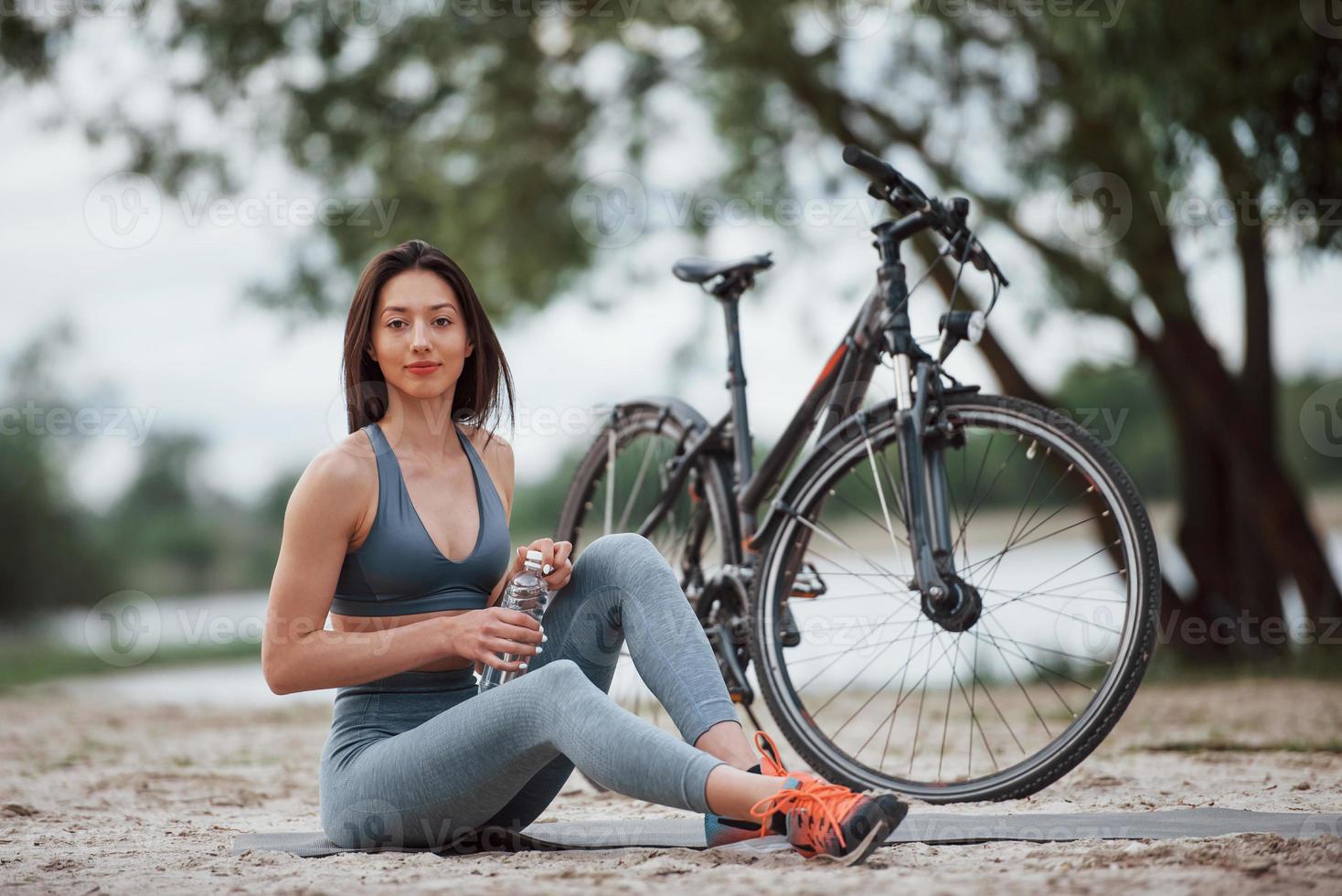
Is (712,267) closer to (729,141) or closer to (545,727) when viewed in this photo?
(545,727)

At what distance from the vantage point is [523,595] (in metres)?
2.30

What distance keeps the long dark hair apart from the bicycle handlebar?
0.88 meters

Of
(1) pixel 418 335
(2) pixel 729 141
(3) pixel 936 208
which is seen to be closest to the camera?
(1) pixel 418 335

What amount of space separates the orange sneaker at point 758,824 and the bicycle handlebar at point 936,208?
1.22 meters

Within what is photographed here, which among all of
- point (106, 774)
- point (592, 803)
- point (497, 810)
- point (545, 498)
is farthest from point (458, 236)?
point (497, 810)

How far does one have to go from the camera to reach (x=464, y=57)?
6.89 m

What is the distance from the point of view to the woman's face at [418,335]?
94.3 inches

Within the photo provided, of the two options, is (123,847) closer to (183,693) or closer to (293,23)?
(293,23)

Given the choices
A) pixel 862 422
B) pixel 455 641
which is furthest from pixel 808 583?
pixel 455 641

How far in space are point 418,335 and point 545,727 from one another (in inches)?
30.1

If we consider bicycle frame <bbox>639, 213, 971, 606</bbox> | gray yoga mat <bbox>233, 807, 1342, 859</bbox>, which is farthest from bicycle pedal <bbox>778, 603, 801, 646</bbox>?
gray yoga mat <bbox>233, 807, 1342, 859</bbox>

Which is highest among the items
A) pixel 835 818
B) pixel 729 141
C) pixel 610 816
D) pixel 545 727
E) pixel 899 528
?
pixel 729 141

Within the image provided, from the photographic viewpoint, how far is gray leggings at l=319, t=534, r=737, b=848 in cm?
200

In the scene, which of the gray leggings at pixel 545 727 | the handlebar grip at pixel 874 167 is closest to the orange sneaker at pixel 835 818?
the gray leggings at pixel 545 727
